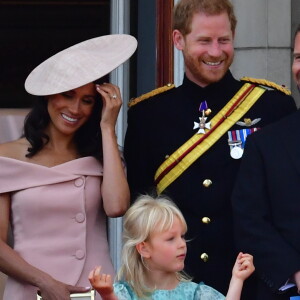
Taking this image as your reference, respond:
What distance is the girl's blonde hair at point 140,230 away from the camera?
5.27 metres

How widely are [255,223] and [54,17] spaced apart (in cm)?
→ 289

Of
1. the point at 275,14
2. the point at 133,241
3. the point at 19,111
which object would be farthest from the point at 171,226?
the point at 275,14

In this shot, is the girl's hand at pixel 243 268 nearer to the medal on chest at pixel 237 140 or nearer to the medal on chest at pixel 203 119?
the medal on chest at pixel 237 140

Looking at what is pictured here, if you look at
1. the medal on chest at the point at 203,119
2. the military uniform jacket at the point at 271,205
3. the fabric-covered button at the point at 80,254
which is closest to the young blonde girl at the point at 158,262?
the military uniform jacket at the point at 271,205

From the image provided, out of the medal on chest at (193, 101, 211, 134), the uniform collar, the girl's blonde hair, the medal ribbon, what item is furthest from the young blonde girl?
the uniform collar

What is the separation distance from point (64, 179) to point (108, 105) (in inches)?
13.7

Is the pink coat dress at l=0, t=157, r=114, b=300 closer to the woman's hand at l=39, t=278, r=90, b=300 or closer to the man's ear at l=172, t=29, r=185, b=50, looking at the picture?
the woman's hand at l=39, t=278, r=90, b=300

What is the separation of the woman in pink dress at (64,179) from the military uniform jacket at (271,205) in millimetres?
506

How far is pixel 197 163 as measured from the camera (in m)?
5.81

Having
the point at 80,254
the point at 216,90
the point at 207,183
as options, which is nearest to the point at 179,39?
the point at 216,90

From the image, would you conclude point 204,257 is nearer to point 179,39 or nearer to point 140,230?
point 140,230

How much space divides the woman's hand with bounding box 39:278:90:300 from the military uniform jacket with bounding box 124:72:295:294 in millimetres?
542

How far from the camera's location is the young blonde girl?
5230 millimetres

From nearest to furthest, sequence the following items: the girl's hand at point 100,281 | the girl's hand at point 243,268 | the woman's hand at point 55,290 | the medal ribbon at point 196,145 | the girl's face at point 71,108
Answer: the girl's hand at point 100,281 < the girl's hand at point 243,268 < the woman's hand at point 55,290 < the girl's face at point 71,108 < the medal ribbon at point 196,145
